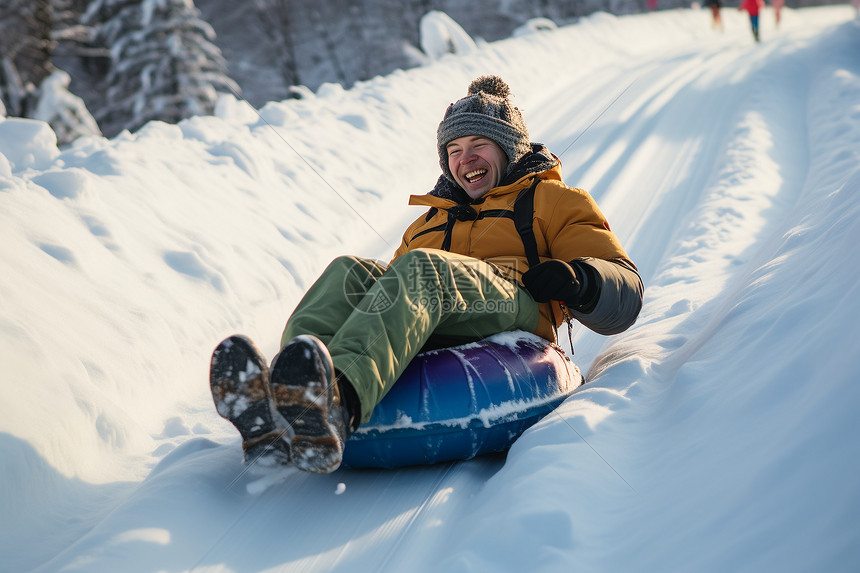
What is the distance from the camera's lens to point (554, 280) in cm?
195

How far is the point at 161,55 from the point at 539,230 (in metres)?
10.2

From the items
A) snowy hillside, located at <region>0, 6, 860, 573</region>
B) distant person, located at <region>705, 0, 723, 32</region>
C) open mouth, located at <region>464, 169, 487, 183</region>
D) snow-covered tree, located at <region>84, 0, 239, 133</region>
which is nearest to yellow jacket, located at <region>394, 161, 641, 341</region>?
open mouth, located at <region>464, 169, 487, 183</region>

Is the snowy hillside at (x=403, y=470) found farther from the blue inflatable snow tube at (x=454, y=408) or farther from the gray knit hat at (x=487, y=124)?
the gray knit hat at (x=487, y=124)

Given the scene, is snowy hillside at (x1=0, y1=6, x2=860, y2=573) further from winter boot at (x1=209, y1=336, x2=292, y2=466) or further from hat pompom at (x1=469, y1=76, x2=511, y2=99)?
hat pompom at (x1=469, y1=76, x2=511, y2=99)

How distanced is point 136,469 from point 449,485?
1056 mm

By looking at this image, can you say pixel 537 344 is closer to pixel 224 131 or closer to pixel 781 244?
pixel 781 244

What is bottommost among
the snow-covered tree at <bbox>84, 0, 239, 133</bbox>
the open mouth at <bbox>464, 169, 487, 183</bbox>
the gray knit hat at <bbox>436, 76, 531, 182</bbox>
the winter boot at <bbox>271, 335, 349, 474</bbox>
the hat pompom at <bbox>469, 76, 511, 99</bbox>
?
the winter boot at <bbox>271, 335, 349, 474</bbox>

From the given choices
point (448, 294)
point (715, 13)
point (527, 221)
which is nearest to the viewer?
point (448, 294)

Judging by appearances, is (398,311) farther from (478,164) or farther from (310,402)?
(478,164)

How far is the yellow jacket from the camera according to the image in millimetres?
2250

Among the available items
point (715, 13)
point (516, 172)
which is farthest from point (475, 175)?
point (715, 13)

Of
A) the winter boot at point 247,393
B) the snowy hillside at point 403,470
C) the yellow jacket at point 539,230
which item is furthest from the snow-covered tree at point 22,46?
the winter boot at point 247,393

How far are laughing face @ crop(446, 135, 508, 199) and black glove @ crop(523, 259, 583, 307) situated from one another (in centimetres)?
71

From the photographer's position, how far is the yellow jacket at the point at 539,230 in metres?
2.25
